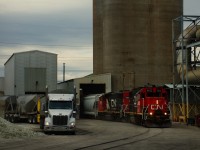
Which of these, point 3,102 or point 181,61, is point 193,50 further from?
point 3,102

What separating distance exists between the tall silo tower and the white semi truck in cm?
4004

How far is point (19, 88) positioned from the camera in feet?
218

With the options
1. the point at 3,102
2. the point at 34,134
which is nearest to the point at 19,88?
the point at 3,102

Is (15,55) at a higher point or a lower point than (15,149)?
higher

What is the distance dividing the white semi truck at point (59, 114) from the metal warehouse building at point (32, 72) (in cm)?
3452

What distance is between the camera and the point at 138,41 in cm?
7488

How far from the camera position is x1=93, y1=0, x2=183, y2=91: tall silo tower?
2918 inches

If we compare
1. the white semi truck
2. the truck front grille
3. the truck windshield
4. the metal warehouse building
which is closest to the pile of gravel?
the white semi truck

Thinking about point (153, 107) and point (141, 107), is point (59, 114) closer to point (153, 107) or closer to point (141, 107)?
point (153, 107)

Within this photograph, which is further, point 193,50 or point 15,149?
point 193,50

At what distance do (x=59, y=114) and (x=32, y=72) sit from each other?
122 feet

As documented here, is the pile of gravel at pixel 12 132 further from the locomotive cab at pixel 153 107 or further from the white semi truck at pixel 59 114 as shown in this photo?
the locomotive cab at pixel 153 107

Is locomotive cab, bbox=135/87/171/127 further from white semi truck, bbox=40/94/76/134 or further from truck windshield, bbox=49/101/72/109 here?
truck windshield, bbox=49/101/72/109

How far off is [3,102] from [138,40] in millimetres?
28634
